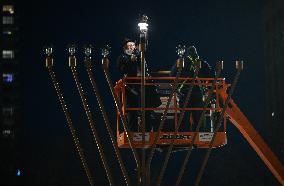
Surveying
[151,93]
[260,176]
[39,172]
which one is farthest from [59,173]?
[151,93]

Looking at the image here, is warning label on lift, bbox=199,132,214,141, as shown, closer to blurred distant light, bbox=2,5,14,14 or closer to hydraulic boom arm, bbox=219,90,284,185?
hydraulic boom arm, bbox=219,90,284,185

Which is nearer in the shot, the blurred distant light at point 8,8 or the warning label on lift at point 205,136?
the warning label on lift at point 205,136

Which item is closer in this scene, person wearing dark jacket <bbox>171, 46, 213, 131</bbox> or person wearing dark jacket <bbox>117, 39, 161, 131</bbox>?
person wearing dark jacket <bbox>117, 39, 161, 131</bbox>

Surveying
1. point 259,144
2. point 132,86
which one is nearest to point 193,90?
point 132,86

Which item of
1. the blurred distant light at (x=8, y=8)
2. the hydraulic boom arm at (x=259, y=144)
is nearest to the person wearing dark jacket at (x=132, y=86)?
the hydraulic boom arm at (x=259, y=144)

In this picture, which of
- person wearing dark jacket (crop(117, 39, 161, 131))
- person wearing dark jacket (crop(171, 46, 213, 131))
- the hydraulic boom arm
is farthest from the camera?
person wearing dark jacket (crop(171, 46, 213, 131))

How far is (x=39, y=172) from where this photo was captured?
167 ft

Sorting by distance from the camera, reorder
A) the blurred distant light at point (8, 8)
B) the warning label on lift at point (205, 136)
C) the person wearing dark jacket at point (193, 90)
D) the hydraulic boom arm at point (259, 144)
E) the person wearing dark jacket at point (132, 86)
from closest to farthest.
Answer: the hydraulic boom arm at point (259, 144) → the warning label on lift at point (205, 136) → the person wearing dark jacket at point (132, 86) → the person wearing dark jacket at point (193, 90) → the blurred distant light at point (8, 8)

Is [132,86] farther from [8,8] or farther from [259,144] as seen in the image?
[8,8]

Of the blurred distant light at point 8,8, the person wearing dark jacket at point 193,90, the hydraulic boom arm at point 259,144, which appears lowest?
the hydraulic boom arm at point 259,144

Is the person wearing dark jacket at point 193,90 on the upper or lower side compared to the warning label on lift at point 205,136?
upper

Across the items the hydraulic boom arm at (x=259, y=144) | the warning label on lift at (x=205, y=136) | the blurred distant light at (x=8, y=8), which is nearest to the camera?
the hydraulic boom arm at (x=259, y=144)

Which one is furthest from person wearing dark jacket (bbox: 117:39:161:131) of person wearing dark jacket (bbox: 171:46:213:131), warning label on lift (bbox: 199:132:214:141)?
warning label on lift (bbox: 199:132:214:141)

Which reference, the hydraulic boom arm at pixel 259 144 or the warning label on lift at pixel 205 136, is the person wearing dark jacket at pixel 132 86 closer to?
the warning label on lift at pixel 205 136
